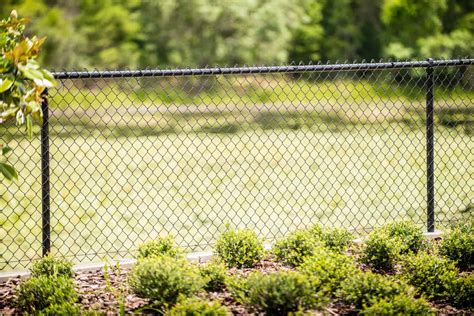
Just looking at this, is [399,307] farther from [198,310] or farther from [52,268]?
[52,268]

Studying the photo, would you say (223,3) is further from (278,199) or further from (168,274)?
(168,274)

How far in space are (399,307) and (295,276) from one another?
521mm

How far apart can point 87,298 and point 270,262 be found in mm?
1200

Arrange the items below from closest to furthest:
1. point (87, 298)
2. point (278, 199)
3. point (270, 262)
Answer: point (87, 298)
point (270, 262)
point (278, 199)

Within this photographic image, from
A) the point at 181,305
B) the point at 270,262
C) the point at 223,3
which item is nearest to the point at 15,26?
the point at 181,305

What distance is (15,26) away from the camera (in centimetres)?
305

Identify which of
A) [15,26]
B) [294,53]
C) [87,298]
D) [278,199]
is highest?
[294,53]

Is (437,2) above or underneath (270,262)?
above

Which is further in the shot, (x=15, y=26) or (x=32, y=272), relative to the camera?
(x=32, y=272)

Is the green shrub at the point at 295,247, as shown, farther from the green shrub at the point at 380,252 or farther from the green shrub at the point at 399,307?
the green shrub at the point at 399,307

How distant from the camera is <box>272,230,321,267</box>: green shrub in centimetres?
370

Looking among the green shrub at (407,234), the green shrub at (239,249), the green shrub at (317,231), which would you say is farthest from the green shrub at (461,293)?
the green shrub at (239,249)

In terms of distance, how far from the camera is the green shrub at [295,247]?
3.70 meters

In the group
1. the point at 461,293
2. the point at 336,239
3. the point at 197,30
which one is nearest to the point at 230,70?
the point at 336,239
